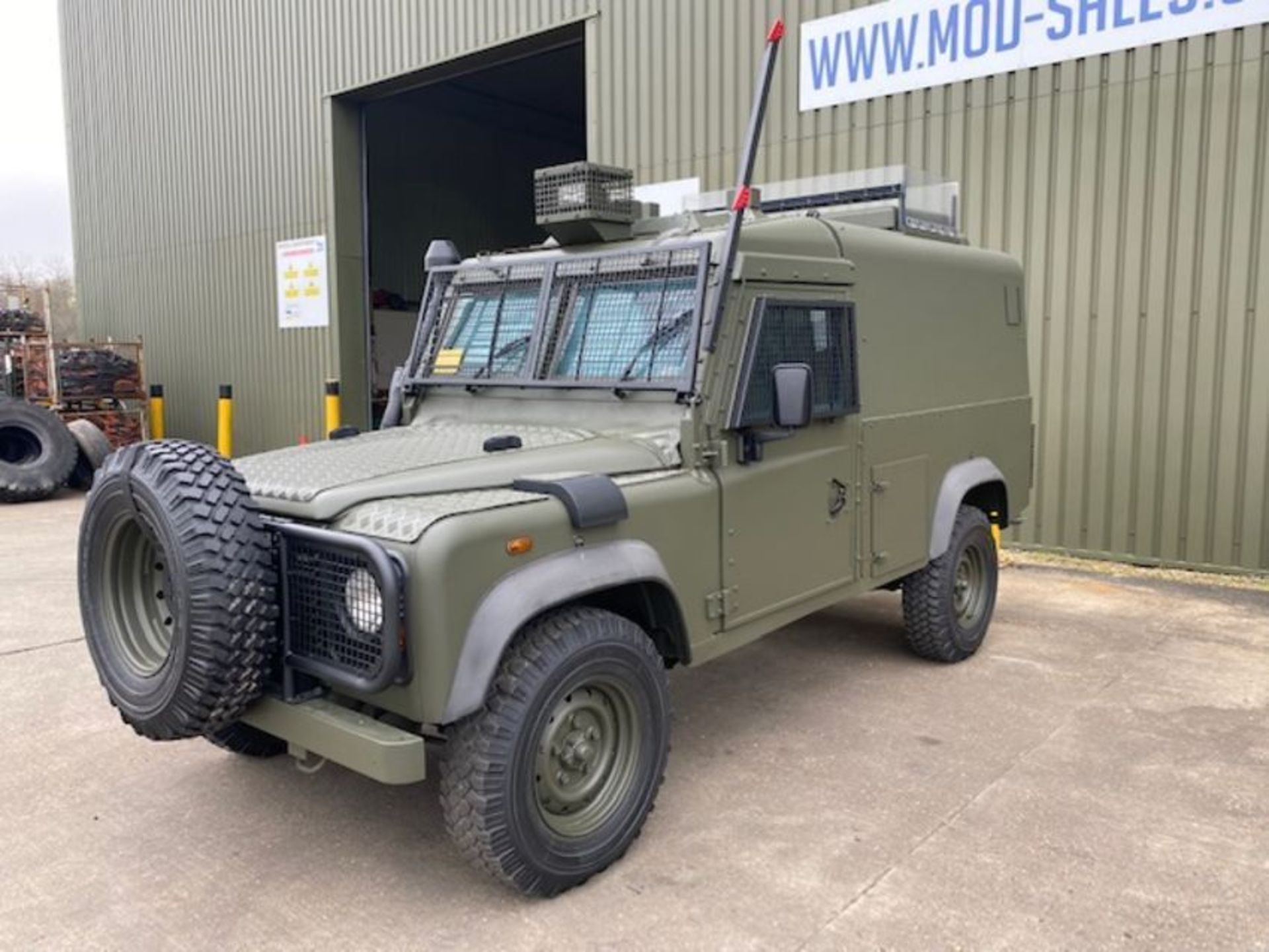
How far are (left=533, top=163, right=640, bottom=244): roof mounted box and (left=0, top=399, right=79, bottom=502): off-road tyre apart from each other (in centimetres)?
1068

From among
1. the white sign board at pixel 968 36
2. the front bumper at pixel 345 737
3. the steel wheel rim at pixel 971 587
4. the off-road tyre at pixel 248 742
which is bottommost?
the off-road tyre at pixel 248 742

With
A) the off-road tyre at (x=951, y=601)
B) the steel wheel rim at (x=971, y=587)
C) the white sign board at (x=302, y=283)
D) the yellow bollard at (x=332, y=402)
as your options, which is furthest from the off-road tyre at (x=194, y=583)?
the white sign board at (x=302, y=283)

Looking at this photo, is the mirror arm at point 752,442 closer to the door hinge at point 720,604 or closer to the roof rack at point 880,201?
the door hinge at point 720,604

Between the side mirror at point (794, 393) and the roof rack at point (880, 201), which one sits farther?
the roof rack at point (880, 201)

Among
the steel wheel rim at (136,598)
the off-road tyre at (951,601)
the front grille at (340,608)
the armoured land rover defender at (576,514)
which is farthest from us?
the off-road tyre at (951,601)

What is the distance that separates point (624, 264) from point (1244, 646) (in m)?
4.25

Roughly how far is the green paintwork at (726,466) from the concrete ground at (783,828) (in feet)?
1.96

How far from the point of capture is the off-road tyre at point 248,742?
13.5 feet

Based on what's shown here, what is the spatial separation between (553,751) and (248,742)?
64.6 inches

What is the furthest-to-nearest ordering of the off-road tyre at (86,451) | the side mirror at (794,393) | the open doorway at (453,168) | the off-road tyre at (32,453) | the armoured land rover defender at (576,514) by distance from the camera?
the open doorway at (453,168), the off-road tyre at (86,451), the off-road tyre at (32,453), the side mirror at (794,393), the armoured land rover defender at (576,514)

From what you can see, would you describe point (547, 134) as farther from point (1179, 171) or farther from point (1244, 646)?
point (1244, 646)

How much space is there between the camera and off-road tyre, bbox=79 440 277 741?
292 centimetres

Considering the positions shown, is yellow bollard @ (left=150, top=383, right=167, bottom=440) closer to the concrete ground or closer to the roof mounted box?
the concrete ground

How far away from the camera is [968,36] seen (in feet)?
26.7
